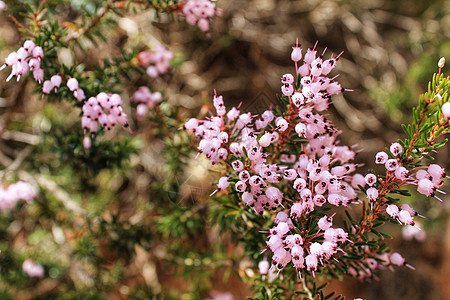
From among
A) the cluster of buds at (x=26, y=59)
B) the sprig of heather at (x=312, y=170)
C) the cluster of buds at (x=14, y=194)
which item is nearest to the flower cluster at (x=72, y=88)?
the cluster of buds at (x=26, y=59)

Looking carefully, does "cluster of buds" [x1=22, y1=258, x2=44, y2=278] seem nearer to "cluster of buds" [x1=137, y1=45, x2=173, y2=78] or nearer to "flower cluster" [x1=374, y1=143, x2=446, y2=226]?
"cluster of buds" [x1=137, y1=45, x2=173, y2=78]

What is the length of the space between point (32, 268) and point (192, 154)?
1.14m

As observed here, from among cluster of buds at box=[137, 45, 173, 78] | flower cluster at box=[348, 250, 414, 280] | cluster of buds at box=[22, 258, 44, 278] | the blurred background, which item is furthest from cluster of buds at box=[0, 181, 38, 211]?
flower cluster at box=[348, 250, 414, 280]

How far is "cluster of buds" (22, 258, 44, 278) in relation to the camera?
2221 mm

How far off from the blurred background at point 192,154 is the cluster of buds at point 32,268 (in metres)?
0.12

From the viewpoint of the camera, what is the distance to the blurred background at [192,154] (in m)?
2.22

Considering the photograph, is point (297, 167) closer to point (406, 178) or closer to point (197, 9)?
point (406, 178)

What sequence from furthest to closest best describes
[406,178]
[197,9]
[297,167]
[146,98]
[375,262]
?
[146,98], [197,9], [375,262], [297,167], [406,178]

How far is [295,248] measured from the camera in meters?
1.07

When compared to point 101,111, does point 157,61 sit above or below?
below

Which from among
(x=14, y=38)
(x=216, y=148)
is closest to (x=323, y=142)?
(x=216, y=148)

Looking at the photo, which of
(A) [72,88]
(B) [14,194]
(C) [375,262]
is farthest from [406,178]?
(B) [14,194]

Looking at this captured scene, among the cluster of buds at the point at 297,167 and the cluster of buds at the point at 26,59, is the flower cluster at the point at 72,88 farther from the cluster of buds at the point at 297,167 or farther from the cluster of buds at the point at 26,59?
the cluster of buds at the point at 297,167

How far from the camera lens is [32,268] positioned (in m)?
2.23
